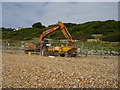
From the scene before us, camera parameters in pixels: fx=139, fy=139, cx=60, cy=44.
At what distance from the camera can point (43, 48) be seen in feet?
51.3

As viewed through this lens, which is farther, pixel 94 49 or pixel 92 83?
pixel 94 49

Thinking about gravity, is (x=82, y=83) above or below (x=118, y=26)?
below

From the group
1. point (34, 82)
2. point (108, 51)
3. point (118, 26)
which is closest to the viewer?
point (34, 82)

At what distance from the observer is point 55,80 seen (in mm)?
4688

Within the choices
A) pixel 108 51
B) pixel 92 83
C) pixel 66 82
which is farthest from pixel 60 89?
pixel 108 51

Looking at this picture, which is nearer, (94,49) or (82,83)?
(82,83)

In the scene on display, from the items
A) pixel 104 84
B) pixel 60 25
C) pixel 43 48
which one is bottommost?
pixel 104 84

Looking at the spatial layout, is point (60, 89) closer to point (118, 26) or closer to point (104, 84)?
point (104, 84)

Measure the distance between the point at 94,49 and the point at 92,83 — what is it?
739 inches

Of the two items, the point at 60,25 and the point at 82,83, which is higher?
the point at 60,25

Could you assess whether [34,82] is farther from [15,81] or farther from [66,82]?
[66,82]

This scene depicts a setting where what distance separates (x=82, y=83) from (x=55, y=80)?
0.90 metres

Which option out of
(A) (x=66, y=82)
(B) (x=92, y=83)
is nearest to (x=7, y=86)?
(A) (x=66, y=82)

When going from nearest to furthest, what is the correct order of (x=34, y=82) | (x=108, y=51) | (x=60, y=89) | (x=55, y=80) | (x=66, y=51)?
(x=60, y=89), (x=34, y=82), (x=55, y=80), (x=66, y=51), (x=108, y=51)
